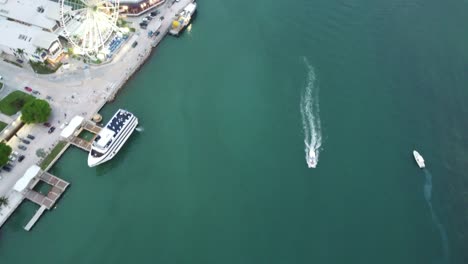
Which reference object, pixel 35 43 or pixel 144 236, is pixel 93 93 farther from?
pixel 144 236

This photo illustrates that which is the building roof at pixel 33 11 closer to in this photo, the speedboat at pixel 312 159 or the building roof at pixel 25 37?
the building roof at pixel 25 37

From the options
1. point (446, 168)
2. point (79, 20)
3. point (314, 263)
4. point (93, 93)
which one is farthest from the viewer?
point (79, 20)

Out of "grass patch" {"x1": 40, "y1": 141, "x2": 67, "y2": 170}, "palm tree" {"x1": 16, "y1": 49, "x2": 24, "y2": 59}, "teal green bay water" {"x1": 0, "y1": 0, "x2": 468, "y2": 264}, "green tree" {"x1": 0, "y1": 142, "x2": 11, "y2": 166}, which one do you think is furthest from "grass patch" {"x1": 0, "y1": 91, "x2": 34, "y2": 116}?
"teal green bay water" {"x1": 0, "y1": 0, "x2": 468, "y2": 264}

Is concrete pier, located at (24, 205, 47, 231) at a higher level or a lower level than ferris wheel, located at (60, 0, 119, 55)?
lower

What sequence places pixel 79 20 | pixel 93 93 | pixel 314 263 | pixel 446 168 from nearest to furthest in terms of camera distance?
pixel 314 263, pixel 446 168, pixel 93 93, pixel 79 20

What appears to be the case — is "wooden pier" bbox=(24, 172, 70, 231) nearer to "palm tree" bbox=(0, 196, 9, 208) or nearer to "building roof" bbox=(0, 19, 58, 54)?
"palm tree" bbox=(0, 196, 9, 208)

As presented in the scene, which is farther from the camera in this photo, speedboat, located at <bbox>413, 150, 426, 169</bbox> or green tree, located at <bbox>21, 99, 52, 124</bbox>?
green tree, located at <bbox>21, 99, 52, 124</bbox>

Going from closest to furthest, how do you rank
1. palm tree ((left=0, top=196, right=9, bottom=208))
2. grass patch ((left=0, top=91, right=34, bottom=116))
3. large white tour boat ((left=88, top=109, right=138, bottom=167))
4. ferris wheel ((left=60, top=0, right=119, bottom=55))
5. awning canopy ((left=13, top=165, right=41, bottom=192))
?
palm tree ((left=0, top=196, right=9, bottom=208)), awning canopy ((left=13, top=165, right=41, bottom=192)), large white tour boat ((left=88, top=109, right=138, bottom=167)), grass patch ((left=0, top=91, right=34, bottom=116)), ferris wheel ((left=60, top=0, right=119, bottom=55))

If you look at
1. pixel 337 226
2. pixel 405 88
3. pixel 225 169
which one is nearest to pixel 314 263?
pixel 337 226
